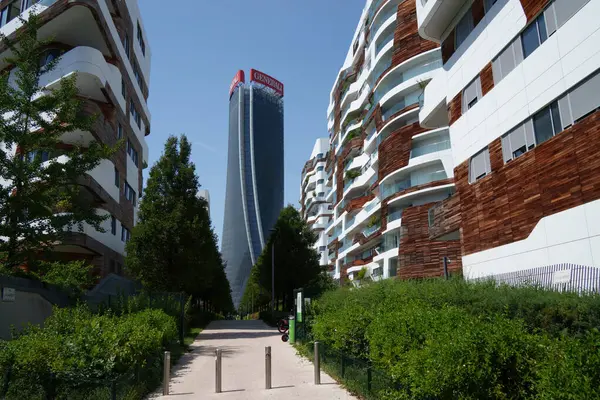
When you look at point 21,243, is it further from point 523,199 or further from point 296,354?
point 523,199

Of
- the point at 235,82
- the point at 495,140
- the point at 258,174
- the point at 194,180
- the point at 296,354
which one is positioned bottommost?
the point at 296,354

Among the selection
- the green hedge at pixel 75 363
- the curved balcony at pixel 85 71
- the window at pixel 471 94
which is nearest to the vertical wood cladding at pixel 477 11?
the window at pixel 471 94

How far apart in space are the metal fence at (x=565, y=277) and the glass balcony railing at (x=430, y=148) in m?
21.8

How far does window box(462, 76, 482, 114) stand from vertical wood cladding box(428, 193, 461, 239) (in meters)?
3.72

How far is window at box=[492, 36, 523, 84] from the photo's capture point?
16.1m

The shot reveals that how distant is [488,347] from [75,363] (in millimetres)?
6412

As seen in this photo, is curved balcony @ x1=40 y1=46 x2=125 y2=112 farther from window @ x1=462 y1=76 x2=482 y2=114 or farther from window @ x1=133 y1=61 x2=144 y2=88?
window @ x1=462 y1=76 x2=482 y2=114

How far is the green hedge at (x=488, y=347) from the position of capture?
476cm

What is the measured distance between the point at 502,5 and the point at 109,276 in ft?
78.5

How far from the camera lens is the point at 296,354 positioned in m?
16.7

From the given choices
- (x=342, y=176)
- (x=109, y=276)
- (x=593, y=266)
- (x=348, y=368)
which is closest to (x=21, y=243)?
(x=109, y=276)

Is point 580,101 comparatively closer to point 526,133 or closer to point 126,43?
point 526,133

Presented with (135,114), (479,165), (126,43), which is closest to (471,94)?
(479,165)

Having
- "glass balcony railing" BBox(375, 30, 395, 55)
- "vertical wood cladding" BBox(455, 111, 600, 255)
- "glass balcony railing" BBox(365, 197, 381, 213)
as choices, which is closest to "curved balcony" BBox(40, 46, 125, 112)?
"vertical wood cladding" BBox(455, 111, 600, 255)
